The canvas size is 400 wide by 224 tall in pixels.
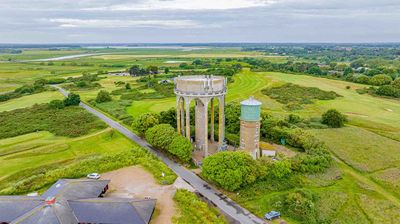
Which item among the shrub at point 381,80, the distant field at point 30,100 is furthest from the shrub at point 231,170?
the shrub at point 381,80

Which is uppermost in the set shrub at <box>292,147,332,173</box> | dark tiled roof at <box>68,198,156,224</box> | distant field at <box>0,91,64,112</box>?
dark tiled roof at <box>68,198,156,224</box>

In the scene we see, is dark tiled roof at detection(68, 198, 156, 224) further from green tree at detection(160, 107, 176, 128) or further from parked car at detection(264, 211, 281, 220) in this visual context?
green tree at detection(160, 107, 176, 128)

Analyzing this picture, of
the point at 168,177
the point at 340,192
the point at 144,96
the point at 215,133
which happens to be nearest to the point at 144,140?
the point at 215,133

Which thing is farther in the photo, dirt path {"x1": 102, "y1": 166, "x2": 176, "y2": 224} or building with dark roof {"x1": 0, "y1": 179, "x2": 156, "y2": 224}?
dirt path {"x1": 102, "y1": 166, "x2": 176, "y2": 224}

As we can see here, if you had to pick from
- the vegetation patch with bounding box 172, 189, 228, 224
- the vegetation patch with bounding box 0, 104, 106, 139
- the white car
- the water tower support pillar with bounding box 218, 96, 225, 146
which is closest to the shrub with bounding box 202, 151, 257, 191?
the vegetation patch with bounding box 172, 189, 228, 224

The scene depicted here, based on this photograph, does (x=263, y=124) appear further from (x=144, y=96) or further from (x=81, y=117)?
(x=144, y=96)

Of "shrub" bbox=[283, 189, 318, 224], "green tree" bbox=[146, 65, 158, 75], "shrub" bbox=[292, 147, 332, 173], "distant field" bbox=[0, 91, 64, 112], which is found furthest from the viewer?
"green tree" bbox=[146, 65, 158, 75]
